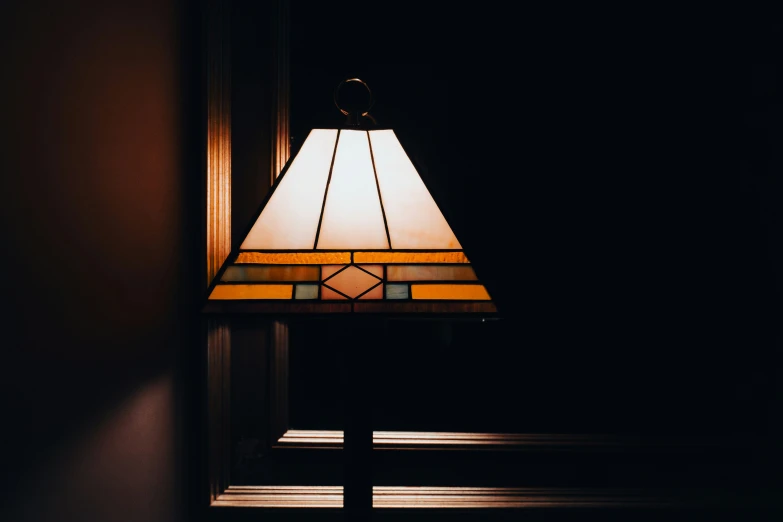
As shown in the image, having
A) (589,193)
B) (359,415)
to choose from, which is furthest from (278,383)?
(589,193)

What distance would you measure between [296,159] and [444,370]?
385 mm

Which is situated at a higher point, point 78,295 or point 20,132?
point 20,132

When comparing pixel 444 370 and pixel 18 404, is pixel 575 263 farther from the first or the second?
pixel 18 404

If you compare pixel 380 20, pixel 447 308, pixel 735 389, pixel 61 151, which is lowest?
pixel 735 389

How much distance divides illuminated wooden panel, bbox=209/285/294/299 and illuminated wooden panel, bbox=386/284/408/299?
3.4 inches

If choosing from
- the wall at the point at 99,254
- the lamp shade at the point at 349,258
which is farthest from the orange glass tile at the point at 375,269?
the wall at the point at 99,254

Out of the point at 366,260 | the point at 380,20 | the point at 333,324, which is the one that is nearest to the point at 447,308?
the point at 366,260

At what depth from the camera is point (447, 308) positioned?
0.47 meters

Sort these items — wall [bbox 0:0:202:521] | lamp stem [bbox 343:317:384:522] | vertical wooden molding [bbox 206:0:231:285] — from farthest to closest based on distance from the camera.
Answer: vertical wooden molding [bbox 206:0:231:285]
lamp stem [bbox 343:317:384:522]
wall [bbox 0:0:202:521]

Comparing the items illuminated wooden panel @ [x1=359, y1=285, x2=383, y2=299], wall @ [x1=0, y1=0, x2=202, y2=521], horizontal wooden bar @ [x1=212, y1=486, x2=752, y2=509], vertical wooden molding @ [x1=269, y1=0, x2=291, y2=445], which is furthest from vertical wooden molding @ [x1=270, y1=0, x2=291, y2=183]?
horizontal wooden bar @ [x1=212, y1=486, x2=752, y2=509]

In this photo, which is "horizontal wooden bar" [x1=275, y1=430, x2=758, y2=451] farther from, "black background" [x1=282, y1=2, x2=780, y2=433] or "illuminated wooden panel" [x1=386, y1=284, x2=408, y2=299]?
"illuminated wooden panel" [x1=386, y1=284, x2=408, y2=299]

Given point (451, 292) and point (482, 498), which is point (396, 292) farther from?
point (482, 498)

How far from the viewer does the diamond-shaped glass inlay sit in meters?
0.47

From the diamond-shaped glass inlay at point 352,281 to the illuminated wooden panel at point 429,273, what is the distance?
0.05ft
